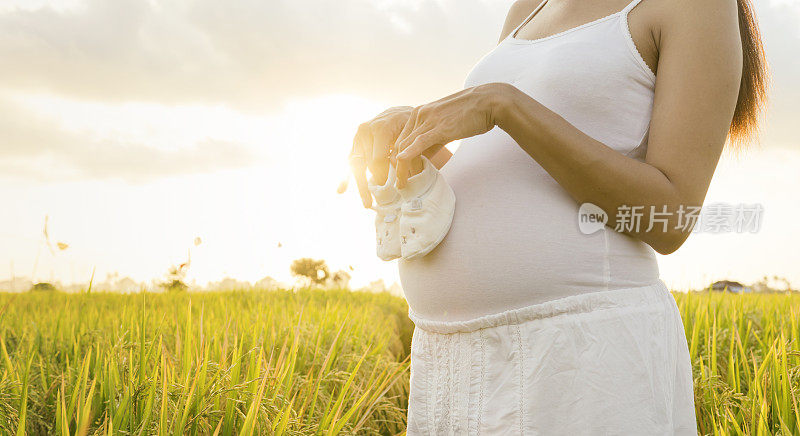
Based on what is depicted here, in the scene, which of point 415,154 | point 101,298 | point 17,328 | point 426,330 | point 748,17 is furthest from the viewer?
point 101,298

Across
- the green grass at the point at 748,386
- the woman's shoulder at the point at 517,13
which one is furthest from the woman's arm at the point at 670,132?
the green grass at the point at 748,386

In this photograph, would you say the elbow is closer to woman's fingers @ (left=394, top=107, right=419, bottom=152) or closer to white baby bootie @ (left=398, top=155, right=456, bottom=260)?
white baby bootie @ (left=398, top=155, right=456, bottom=260)

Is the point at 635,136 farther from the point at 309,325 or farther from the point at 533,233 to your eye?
the point at 309,325

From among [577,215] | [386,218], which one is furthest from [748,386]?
[386,218]

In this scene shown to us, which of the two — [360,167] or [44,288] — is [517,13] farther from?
[44,288]

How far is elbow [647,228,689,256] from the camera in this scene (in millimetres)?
1043

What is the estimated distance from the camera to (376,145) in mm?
1153

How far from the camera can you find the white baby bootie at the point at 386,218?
1.18 m

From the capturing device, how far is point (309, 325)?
3.12 m

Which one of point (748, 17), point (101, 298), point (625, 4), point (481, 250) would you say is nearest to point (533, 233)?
point (481, 250)

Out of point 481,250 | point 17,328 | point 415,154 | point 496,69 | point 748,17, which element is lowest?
point 17,328

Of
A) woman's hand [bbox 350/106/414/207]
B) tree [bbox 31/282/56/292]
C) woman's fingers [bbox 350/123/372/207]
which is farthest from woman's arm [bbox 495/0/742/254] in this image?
tree [bbox 31/282/56/292]

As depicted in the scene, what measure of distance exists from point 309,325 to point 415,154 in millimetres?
2278

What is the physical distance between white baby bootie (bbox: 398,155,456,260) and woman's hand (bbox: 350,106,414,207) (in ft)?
0.24
